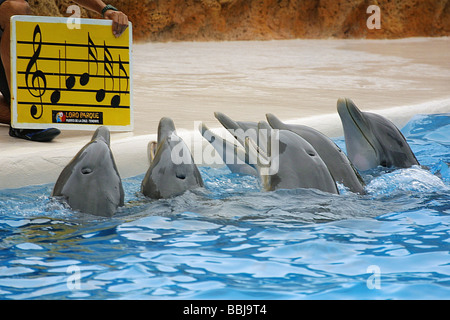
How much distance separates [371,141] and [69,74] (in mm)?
2084

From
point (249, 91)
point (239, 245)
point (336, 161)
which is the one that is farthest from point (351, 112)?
point (249, 91)

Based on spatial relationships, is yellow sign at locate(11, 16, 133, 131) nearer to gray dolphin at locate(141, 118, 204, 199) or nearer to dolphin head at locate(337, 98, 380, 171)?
gray dolphin at locate(141, 118, 204, 199)

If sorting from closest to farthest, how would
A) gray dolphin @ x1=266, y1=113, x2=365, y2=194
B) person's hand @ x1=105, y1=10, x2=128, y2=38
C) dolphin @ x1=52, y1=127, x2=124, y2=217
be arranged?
1. dolphin @ x1=52, y1=127, x2=124, y2=217
2. gray dolphin @ x1=266, y1=113, x2=365, y2=194
3. person's hand @ x1=105, y1=10, x2=128, y2=38

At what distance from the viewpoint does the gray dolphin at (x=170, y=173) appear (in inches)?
122

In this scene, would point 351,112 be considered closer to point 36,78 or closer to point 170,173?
point 170,173

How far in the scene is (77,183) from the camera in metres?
2.91

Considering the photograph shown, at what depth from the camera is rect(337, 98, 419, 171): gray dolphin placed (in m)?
3.71

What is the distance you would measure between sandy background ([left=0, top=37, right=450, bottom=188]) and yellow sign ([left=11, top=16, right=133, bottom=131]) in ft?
0.53

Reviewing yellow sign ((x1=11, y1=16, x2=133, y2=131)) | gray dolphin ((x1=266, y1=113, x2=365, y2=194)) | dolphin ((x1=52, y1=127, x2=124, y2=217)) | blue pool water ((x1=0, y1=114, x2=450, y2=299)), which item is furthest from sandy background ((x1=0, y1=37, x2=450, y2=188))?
gray dolphin ((x1=266, y1=113, x2=365, y2=194))

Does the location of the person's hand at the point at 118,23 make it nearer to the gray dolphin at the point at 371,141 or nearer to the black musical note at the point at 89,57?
the black musical note at the point at 89,57

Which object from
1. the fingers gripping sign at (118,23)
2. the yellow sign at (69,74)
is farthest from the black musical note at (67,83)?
the fingers gripping sign at (118,23)

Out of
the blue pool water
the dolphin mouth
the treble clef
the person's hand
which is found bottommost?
the blue pool water

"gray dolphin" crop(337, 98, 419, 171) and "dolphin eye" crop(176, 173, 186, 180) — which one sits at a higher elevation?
"gray dolphin" crop(337, 98, 419, 171)
